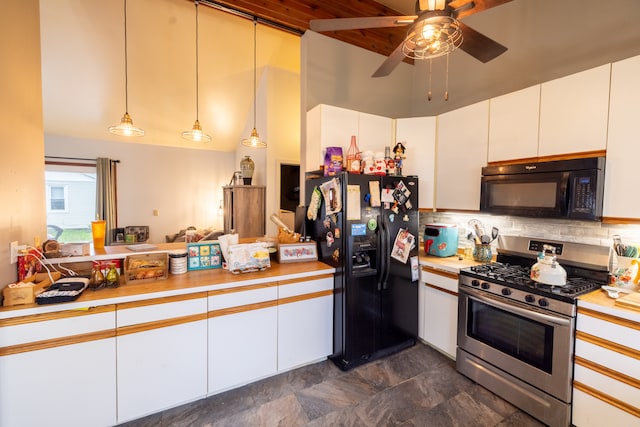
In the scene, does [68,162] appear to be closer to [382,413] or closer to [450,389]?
[382,413]

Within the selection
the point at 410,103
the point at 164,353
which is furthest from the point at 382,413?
the point at 410,103

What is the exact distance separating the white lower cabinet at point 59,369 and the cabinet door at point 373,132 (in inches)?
88.1

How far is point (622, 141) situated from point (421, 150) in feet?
4.48

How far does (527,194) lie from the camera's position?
6.59 ft

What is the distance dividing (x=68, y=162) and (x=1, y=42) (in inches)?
211

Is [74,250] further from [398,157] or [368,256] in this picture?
[398,157]

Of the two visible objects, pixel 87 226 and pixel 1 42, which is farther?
pixel 87 226

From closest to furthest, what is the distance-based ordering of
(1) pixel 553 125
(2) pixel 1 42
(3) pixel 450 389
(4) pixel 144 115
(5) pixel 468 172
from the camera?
1. (2) pixel 1 42
2. (1) pixel 553 125
3. (3) pixel 450 389
4. (5) pixel 468 172
5. (4) pixel 144 115

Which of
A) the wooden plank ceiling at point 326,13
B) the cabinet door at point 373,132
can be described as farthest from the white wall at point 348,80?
the cabinet door at point 373,132

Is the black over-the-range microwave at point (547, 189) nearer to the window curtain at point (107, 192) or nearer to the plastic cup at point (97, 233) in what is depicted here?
Result: the plastic cup at point (97, 233)

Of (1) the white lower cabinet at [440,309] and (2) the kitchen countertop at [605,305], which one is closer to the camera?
(2) the kitchen countertop at [605,305]

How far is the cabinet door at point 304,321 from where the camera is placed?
207 cm

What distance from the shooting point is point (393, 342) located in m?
2.41

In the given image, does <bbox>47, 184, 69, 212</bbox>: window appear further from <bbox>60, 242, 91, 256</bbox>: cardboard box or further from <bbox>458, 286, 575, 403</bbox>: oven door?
<bbox>458, 286, 575, 403</bbox>: oven door
